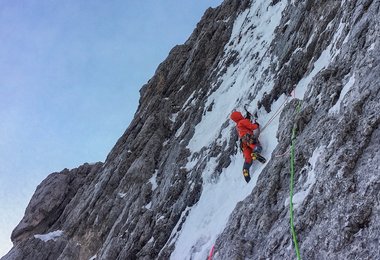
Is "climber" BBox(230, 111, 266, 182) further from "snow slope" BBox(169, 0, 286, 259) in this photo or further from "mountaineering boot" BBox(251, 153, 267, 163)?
"snow slope" BBox(169, 0, 286, 259)

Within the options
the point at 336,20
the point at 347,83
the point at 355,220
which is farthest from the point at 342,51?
the point at 355,220

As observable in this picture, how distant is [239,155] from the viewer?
14.4 metres

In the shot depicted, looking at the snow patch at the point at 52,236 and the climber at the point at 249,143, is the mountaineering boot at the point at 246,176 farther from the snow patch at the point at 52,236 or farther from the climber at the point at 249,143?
the snow patch at the point at 52,236

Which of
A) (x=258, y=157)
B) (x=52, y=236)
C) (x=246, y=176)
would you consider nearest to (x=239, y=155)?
(x=246, y=176)

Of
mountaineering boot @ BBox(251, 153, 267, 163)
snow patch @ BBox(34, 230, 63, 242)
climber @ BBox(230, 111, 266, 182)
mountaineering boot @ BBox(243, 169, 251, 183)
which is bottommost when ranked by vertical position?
mountaineering boot @ BBox(243, 169, 251, 183)

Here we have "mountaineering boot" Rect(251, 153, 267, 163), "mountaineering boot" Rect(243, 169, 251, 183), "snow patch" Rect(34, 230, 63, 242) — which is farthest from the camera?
"snow patch" Rect(34, 230, 63, 242)

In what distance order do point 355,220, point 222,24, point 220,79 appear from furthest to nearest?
point 222,24, point 220,79, point 355,220

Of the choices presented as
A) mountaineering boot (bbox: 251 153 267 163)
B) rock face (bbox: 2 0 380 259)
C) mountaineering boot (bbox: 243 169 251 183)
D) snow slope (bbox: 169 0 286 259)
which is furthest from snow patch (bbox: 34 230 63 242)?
mountaineering boot (bbox: 251 153 267 163)

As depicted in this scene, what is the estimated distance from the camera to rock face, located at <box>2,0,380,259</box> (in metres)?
7.29

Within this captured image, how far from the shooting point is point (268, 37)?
2030cm

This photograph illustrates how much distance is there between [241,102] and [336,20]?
230 inches

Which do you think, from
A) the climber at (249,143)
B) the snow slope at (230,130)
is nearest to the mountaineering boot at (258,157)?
the climber at (249,143)

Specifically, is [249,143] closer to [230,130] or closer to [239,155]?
[239,155]

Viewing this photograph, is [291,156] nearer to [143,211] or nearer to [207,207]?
[207,207]
